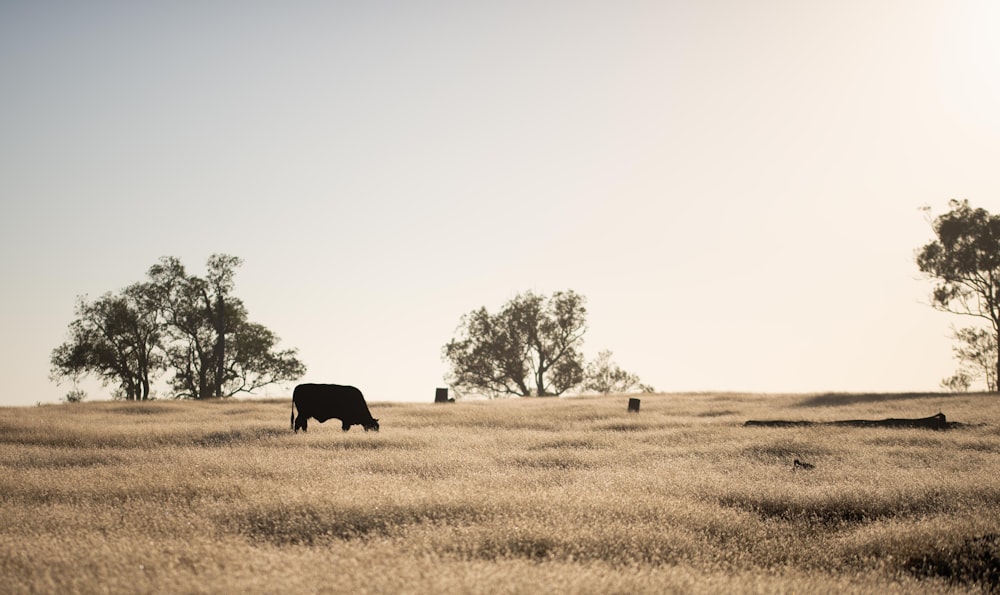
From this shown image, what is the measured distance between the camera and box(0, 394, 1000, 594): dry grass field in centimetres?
623

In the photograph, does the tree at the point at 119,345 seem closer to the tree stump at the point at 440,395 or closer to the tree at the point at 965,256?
the tree stump at the point at 440,395

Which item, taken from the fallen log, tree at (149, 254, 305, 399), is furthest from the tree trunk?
the fallen log

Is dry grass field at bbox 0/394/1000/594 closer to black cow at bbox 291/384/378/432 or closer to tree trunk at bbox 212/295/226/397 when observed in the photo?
black cow at bbox 291/384/378/432

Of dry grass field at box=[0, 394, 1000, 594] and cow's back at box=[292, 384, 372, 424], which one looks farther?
cow's back at box=[292, 384, 372, 424]

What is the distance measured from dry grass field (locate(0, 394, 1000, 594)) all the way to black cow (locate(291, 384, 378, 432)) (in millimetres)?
1414

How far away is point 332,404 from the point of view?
21.4 meters

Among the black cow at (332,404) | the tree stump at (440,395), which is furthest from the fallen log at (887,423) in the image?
the tree stump at (440,395)

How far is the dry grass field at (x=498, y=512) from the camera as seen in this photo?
6230 millimetres

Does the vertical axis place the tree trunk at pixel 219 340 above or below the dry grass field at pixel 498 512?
above

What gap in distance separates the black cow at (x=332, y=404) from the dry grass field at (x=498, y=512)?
1414 mm

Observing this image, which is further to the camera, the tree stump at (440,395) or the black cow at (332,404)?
the tree stump at (440,395)

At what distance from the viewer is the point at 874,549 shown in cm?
830

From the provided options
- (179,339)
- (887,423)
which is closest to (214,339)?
(179,339)

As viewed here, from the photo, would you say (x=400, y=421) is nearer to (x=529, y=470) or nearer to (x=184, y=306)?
(x=529, y=470)
